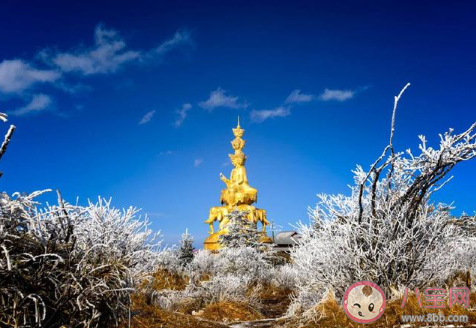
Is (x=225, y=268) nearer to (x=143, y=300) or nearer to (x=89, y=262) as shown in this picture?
(x=143, y=300)

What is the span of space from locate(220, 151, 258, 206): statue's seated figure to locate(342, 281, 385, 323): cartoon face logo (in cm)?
2166

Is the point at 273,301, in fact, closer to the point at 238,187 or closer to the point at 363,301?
the point at 363,301

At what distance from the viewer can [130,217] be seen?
17.6 ft

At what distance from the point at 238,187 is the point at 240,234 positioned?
312 inches

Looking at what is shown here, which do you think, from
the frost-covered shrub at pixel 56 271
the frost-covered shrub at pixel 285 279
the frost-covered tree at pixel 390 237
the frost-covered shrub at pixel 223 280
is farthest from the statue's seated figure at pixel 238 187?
the frost-covered shrub at pixel 56 271

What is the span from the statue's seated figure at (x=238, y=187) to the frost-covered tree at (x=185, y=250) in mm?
5923

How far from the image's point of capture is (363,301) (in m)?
6.23

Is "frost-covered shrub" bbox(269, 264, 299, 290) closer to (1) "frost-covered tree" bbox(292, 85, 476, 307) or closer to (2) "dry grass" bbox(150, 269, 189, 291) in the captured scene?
(2) "dry grass" bbox(150, 269, 189, 291)

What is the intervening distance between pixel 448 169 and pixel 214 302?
6528 millimetres

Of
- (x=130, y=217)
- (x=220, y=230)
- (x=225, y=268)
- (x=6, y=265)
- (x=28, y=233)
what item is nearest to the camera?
(x=6, y=265)

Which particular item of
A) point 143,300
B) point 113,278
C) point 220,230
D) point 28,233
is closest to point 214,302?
point 143,300

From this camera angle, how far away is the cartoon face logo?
19.6ft

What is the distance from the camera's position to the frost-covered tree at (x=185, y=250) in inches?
851

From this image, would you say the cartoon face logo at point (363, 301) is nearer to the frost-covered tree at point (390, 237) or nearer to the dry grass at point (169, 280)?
the frost-covered tree at point (390, 237)
